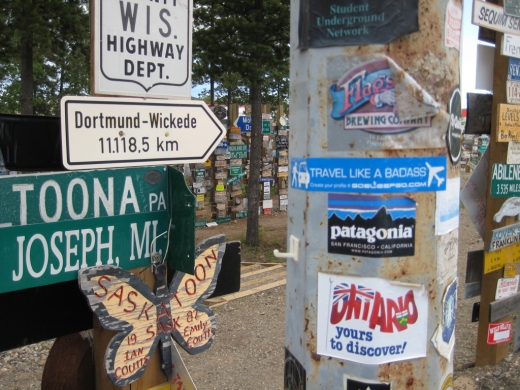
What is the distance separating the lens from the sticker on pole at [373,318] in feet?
6.24

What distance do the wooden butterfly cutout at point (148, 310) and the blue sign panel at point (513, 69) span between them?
3.61 m

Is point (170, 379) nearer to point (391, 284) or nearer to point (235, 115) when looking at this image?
point (391, 284)

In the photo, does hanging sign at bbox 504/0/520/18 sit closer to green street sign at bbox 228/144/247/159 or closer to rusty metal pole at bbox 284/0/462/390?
rusty metal pole at bbox 284/0/462/390

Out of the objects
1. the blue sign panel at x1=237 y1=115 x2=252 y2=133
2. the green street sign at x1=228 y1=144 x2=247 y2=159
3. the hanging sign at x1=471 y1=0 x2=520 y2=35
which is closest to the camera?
the hanging sign at x1=471 y1=0 x2=520 y2=35

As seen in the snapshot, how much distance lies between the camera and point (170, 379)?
2.29 metres

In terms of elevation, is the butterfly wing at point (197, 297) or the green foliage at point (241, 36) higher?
the green foliage at point (241, 36)

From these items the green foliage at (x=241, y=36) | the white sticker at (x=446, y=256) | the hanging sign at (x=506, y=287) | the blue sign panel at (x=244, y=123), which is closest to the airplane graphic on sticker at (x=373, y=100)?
the white sticker at (x=446, y=256)

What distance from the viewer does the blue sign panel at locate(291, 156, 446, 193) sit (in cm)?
184

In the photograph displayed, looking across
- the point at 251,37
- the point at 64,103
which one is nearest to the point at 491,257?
the point at 64,103

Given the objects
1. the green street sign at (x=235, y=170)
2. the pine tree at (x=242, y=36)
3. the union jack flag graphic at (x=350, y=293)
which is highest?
the pine tree at (x=242, y=36)

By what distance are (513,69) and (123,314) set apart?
425cm

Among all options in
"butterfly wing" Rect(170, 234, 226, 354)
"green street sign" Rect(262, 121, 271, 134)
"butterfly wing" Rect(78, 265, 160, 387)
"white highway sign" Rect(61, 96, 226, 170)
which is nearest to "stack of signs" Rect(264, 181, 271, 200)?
"green street sign" Rect(262, 121, 271, 134)

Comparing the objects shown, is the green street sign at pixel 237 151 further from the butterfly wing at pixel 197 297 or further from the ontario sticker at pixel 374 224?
the ontario sticker at pixel 374 224

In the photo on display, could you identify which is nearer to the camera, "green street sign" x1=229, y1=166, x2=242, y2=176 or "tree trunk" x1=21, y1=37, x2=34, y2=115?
"tree trunk" x1=21, y1=37, x2=34, y2=115
